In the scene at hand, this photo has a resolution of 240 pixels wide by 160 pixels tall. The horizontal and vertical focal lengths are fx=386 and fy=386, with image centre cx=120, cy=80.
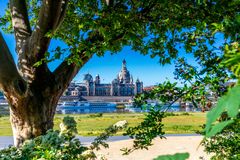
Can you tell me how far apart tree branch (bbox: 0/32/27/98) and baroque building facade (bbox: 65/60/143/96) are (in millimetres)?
111937

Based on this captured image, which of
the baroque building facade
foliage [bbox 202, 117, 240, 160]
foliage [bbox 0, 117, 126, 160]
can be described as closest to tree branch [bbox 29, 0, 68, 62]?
foliage [bbox 0, 117, 126, 160]

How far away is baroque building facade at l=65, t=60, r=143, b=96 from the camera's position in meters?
119

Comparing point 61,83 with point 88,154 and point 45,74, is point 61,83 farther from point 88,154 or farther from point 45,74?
point 88,154

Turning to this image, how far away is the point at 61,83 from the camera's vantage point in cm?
623

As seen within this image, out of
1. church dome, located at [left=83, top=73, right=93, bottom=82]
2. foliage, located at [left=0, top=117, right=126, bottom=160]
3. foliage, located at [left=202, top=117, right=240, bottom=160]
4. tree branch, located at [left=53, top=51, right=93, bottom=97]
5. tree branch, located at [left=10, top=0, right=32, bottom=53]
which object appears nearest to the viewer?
foliage, located at [left=202, top=117, right=240, bottom=160]

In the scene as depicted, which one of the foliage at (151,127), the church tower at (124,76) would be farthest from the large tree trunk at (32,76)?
the church tower at (124,76)

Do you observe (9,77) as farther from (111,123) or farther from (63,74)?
(111,123)

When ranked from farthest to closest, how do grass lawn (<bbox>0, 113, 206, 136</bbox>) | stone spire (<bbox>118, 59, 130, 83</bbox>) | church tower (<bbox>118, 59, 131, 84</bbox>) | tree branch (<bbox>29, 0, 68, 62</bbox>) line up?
church tower (<bbox>118, 59, 131, 84</bbox>), stone spire (<bbox>118, 59, 130, 83</bbox>), grass lawn (<bbox>0, 113, 206, 136</bbox>), tree branch (<bbox>29, 0, 68, 62</bbox>)

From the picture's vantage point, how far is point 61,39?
5.68m

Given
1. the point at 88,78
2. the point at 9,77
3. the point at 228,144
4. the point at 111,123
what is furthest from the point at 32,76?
the point at 88,78

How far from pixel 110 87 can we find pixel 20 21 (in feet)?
392

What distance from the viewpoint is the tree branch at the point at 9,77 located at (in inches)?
215

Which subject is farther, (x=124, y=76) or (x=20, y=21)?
(x=124, y=76)

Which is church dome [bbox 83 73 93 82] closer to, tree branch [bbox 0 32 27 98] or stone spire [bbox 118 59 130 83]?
stone spire [bbox 118 59 130 83]
